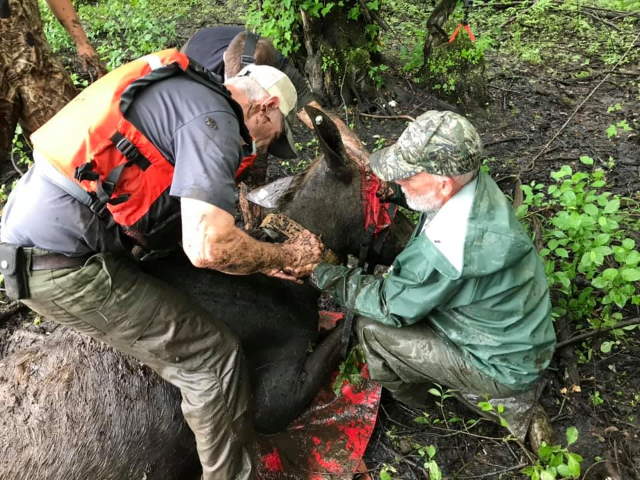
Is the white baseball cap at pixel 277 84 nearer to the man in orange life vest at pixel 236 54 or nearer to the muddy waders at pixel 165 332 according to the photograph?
the man in orange life vest at pixel 236 54

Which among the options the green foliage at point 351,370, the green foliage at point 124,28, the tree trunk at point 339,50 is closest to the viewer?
the green foliage at point 351,370

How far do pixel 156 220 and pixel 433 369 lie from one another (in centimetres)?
197

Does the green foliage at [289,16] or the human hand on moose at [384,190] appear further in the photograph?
the green foliage at [289,16]

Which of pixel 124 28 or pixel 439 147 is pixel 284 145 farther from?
pixel 124 28

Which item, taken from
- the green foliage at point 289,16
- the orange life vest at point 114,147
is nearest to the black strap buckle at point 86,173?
the orange life vest at point 114,147

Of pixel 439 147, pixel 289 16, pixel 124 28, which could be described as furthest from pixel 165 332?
pixel 124 28

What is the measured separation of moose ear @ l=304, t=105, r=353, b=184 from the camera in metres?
3.17

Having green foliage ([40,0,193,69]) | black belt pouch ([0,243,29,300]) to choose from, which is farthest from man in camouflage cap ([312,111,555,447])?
green foliage ([40,0,193,69])

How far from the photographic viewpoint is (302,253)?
3.18 m

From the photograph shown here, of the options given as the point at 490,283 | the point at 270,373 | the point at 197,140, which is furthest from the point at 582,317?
the point at 197,140

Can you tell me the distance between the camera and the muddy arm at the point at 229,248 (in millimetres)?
2402

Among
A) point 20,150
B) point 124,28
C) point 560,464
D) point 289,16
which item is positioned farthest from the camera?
point 124,28

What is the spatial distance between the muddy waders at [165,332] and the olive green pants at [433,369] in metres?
0.91

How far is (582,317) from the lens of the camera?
417 cm
